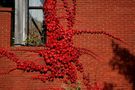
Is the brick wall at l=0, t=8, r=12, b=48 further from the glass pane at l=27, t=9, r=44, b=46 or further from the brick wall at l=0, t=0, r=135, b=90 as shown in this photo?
the glass pane at l=27, t=9, r=44, b=46

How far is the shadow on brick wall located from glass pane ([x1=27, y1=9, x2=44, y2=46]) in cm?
242

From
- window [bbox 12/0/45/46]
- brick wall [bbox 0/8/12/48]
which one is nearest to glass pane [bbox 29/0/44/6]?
window [bbox 12/0/45/46]

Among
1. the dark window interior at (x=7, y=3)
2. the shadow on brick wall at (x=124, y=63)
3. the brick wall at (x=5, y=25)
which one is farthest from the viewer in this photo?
the dark window interior at (x=7, y=3)

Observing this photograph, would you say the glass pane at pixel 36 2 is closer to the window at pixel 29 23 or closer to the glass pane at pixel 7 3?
the window at pixel 29 23

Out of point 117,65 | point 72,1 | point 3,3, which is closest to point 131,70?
point 117,65

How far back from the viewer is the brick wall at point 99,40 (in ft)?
41.9

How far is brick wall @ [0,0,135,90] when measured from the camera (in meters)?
12.8

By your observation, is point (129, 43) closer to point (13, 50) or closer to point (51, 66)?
point (51, 66)

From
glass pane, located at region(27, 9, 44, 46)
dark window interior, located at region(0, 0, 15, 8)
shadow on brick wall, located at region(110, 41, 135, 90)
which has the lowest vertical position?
shadow on brick wall, located at region(110, 41, 135, 90)

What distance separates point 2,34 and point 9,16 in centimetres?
61

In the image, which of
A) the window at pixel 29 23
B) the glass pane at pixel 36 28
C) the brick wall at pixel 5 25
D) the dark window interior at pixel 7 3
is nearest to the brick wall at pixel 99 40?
the brick wall at pixel 5 25

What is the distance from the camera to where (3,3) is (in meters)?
13.7

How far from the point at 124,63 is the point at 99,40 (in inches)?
41.6

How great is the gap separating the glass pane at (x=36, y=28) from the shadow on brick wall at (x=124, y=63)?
7.95 ft
